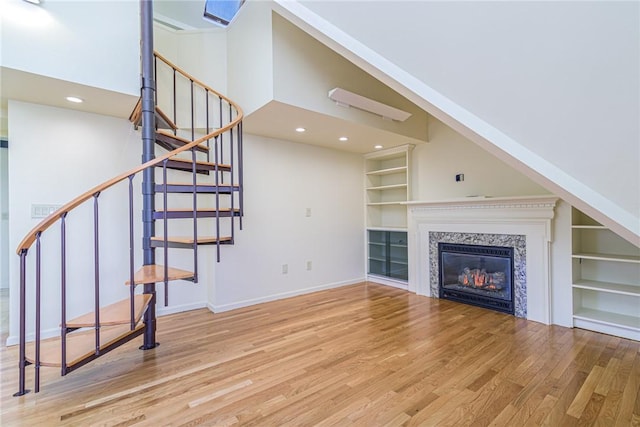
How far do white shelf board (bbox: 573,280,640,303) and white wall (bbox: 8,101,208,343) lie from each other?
4575mm

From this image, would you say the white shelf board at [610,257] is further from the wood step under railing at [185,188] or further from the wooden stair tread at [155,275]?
the wooden stair tread at [155,275]

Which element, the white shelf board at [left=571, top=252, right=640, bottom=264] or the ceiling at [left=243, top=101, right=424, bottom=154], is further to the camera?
the ceiling at [left=243, top=101, right=424, bottom=154]

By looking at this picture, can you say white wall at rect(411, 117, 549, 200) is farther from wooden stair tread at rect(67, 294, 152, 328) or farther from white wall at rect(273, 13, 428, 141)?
wooden stair tread at rect(67, 294, 152, 328)

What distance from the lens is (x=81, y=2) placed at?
94.2 inches

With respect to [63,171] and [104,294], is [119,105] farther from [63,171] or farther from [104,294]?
[104,294]

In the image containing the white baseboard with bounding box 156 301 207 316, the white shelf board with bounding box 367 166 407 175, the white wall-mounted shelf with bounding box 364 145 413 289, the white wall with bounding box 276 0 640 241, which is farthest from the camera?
the white wall-mounted shelf with bounding box 364 145 413 289

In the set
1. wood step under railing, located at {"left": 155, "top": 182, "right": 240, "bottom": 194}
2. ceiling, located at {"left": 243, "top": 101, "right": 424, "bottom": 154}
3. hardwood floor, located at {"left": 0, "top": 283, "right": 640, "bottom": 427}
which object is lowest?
hardwood floor, located at {"left": 0, "top": 283, "right": 640, "bottom": 427}

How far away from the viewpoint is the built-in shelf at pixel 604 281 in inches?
104

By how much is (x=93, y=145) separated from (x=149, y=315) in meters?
1.85

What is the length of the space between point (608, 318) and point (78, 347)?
174 inches

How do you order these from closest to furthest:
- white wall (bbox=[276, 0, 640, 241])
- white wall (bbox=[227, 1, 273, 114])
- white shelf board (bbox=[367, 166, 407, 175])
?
white wall (bbox=[276, 0, 640, 241])
white wall (bbox=[227, 1, 273, 114])
white shelf board (bbox=[367, 166, 407, 175])

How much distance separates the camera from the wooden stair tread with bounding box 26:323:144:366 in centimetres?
184

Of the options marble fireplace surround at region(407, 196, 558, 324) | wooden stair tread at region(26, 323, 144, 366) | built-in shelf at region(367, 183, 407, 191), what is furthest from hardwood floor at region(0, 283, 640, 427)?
built-in shelf at region(367, 183, 407, 191)

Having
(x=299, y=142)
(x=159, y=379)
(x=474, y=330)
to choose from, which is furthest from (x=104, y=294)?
(x=474, y=330)
